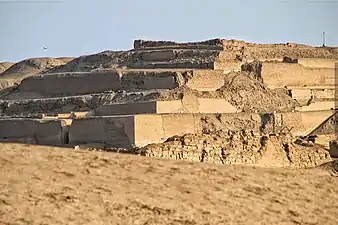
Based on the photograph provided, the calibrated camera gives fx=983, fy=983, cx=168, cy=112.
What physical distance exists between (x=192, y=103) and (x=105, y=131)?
13.3ft

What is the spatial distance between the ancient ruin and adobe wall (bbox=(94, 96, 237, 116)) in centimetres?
3

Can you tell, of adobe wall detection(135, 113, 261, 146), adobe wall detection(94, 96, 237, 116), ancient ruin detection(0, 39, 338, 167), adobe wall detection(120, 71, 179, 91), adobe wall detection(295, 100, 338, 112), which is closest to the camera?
ancient ruin detection(0, 39, 338, 167)

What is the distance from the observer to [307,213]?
1241cm

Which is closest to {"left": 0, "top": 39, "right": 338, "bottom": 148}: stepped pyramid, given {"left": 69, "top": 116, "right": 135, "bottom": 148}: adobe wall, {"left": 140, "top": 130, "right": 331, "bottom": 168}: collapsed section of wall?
{"left": 69, "top": 116, "right": 135, "bottom": 148}: adobe wall

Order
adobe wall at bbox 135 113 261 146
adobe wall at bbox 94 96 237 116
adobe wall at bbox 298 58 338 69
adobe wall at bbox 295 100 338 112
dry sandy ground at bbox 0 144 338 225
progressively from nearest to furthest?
dry sandy ground at bbox 0 144 338 225, adobe wall at bbox 135 113 261 146, adobe wall at bbox 94 96 237 116, adobe wall at bbox 295 100 338 112, adobe wall at bbox 298 58 338 69

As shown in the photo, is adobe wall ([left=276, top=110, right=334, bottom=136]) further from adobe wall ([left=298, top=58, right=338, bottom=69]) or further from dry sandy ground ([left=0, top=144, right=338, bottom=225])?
dry sandy ground ([left=0, top=144, right=338, bottom=225])

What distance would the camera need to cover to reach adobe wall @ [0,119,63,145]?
24531 mm

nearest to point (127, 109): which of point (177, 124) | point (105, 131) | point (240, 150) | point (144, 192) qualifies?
point (177, 124)

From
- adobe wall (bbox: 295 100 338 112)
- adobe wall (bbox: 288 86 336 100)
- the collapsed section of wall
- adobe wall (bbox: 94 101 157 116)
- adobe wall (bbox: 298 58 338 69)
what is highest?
adobe wall (bbox: 298 58 338 69)

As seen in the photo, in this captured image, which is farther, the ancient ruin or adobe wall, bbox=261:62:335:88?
adobe wall, bbox=261:62:335:88

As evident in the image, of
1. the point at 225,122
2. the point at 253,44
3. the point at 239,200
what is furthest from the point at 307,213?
the point at 253,44

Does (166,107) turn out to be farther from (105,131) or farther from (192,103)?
(105,131)

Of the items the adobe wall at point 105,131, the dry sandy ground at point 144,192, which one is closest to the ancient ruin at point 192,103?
the adobe wall at point 105,131

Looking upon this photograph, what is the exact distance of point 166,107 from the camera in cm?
2594
